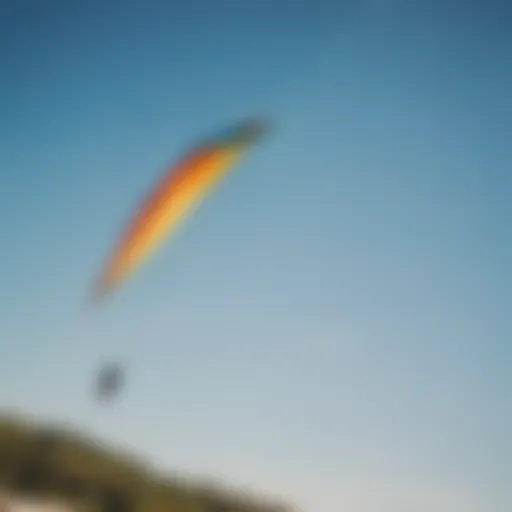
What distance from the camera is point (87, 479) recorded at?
1775cm

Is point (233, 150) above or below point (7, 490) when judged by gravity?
above

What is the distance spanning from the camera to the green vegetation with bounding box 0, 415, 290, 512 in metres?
17.2

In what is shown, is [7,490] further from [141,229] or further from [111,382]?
[141,229]

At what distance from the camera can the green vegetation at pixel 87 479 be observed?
1717 centimetres

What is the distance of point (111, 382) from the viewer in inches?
346

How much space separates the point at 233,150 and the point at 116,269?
2638 mm

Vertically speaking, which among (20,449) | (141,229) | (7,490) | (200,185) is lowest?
(7,490)

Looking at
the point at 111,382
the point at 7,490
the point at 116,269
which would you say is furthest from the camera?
the point at 7,490

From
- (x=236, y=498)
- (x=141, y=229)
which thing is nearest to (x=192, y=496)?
(x=236, y=498)

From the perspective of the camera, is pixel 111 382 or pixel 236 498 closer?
pixel 111 382

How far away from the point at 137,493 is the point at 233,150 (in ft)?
41.0

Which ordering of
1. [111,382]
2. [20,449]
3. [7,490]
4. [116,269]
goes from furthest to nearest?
[20,449]
[7,490]
[111,382]
[116,269]

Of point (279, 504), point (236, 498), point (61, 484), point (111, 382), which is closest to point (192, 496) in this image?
point (236, 498)

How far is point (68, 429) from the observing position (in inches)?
733
